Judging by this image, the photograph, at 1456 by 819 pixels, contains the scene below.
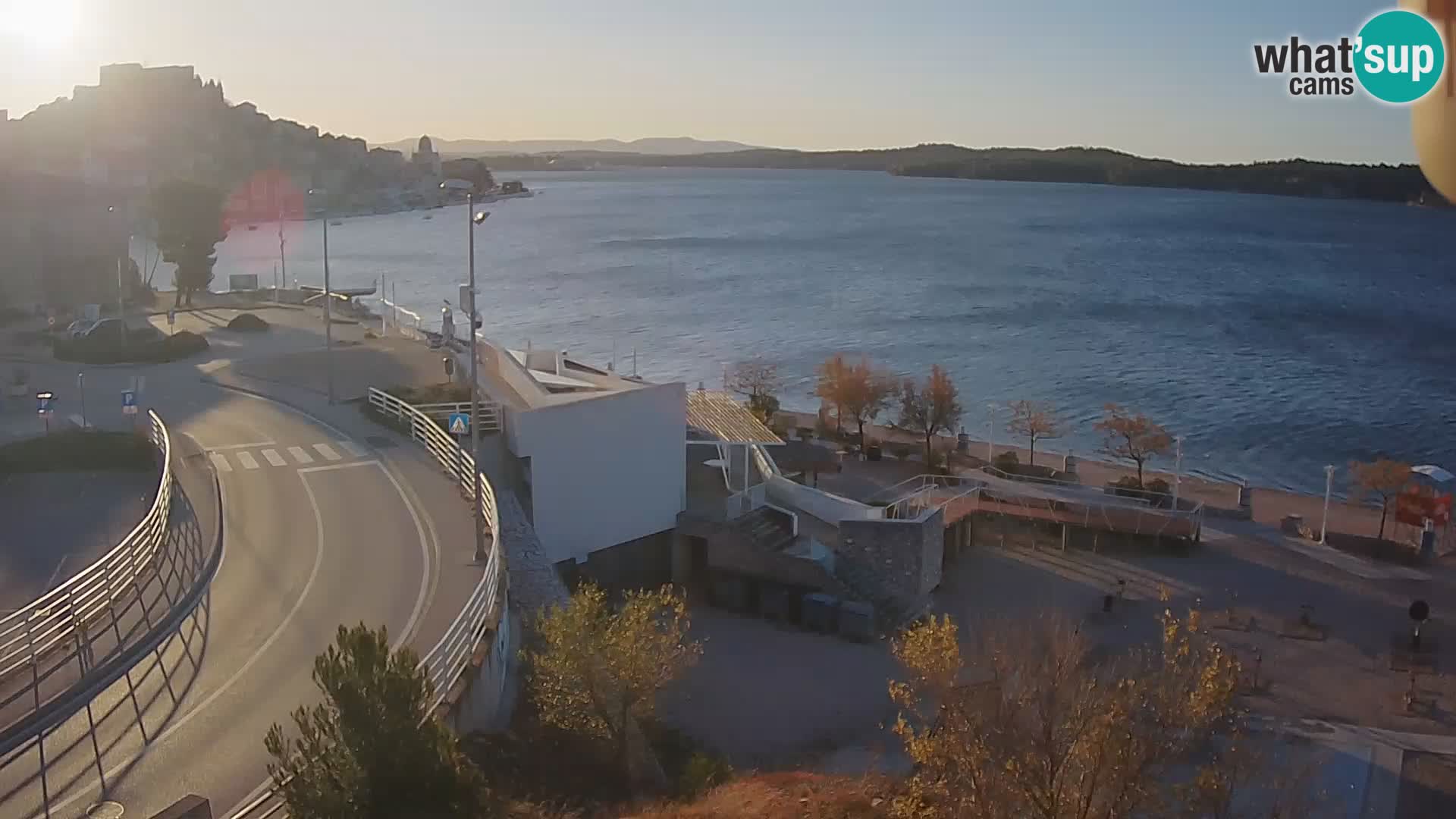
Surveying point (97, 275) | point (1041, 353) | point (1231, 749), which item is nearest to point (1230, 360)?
point (1041, 353)

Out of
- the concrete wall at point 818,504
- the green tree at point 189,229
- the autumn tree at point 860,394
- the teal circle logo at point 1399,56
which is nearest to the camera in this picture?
the teal circle logo at point 1399,56

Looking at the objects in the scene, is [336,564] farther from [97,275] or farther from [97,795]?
[97,275]

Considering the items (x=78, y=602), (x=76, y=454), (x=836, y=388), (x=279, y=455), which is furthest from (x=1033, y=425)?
(x=78, y=602)

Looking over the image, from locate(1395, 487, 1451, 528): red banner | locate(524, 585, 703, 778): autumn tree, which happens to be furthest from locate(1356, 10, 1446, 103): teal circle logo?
locate(1395, 487, 1451, 528): red banner

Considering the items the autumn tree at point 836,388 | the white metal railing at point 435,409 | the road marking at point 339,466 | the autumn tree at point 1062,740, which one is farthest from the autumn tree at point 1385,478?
the road marking at point 339,466

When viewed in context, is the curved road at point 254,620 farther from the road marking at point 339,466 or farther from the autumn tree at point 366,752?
the autumn tree at point 366,752

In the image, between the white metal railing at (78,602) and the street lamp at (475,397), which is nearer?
the white metal railing at (78,602)
